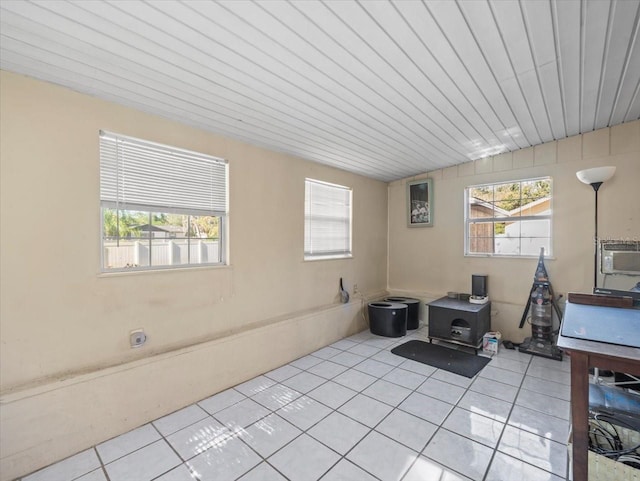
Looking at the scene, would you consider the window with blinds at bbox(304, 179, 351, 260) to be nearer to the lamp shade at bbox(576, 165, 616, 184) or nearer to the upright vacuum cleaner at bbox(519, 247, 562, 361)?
the upright vacuum cleaner at bbox(519, 247, 562, 361)

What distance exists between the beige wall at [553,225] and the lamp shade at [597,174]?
1.24ft

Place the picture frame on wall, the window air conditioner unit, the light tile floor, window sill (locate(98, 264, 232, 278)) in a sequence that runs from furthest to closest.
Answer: the picture frame on wall
the window air conditioner unit
window sill (locate(98, 264, 232, 278))
the light tile floor

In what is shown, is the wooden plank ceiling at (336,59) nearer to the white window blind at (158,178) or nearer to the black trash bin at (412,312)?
the white window blind at (158,178)

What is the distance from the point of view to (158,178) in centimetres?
253

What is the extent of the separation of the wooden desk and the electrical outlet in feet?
9.36

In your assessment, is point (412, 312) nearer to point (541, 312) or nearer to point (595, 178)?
point (541, 312)

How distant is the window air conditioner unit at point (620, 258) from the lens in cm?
284

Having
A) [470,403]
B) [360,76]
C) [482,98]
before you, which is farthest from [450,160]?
[470,403]

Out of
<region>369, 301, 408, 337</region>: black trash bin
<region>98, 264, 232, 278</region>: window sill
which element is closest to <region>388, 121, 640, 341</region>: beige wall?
<region>369, 301, 408, 337</region>: black trash bin

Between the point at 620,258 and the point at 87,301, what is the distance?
15.4ft

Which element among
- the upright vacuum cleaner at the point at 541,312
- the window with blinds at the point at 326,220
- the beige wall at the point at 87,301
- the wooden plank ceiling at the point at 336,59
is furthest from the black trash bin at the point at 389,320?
the wooden plank ceiling at the point at 336,59

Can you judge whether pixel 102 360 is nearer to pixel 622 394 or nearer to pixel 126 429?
pixel 126 429

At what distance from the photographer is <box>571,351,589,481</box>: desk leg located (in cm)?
150

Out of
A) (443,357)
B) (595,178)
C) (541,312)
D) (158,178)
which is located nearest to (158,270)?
(158,178)
